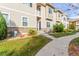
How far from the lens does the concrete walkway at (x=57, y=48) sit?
3088 millimetres

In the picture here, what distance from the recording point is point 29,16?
124 inches

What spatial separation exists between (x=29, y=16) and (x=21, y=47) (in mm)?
484

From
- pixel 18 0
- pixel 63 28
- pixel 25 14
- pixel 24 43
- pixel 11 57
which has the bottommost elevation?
pixel 11 57

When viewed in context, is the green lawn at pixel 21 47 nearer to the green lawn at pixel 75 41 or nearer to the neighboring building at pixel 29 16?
the neighboring building at pixel 29 16

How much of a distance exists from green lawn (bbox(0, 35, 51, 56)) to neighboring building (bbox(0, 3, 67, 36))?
165 mm

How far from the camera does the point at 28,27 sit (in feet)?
10.3

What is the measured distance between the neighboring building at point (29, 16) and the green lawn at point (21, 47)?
17 centimetres

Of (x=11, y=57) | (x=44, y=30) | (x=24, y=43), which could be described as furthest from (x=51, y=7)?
(x=11, y=57)

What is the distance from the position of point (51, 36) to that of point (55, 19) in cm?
27

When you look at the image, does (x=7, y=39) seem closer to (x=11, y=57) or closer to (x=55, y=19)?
(x=11, y=57)

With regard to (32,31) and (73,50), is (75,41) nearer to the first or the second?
(73,50)

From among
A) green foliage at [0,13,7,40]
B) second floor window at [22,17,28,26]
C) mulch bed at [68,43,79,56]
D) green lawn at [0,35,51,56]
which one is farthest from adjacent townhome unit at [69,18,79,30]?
green foliage at [0,13,7,40]

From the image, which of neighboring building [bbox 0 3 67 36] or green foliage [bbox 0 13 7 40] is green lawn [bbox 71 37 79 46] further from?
green foliage [bbox 0 13 7 40]

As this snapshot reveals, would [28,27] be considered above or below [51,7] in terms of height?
below
